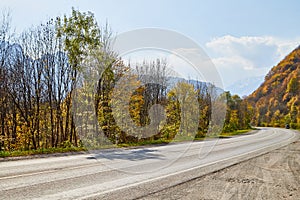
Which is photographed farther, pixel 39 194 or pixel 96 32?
pixel 96 32

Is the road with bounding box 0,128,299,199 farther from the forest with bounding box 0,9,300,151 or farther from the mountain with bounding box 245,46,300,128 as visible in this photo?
the mountain with bounding box 245,46,300,128

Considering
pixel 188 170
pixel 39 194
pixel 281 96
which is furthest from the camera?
pixel 281 96

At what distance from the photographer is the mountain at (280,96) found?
274 feet

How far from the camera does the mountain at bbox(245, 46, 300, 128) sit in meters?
83.6

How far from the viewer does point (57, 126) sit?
1741cm

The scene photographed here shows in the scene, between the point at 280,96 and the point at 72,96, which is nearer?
the point at 72,96

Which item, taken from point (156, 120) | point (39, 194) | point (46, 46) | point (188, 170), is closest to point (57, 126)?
point (46, 46)

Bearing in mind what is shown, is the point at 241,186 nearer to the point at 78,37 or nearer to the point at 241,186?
the point at 241,186

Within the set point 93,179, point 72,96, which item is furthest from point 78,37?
point 93,179

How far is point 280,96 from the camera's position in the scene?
101m

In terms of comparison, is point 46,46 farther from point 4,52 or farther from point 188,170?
point 188,170

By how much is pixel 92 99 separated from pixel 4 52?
5874 mm

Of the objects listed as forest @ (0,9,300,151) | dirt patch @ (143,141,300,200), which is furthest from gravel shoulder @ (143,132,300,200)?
forest @ (0,9,300,151)

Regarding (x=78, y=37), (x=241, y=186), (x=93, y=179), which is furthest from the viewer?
(x=78, y=37)
